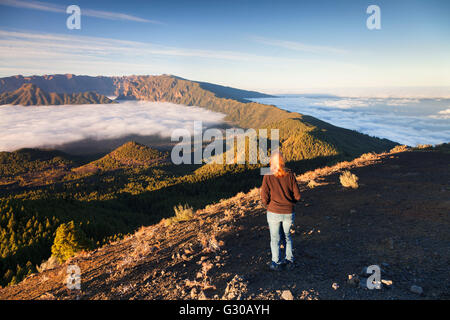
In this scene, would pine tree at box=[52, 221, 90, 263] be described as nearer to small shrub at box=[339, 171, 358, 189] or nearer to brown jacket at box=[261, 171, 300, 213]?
brown jacket at box=[261, 171, 300, 213]

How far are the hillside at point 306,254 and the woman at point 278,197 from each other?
913 millimetres

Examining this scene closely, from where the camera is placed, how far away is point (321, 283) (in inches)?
204

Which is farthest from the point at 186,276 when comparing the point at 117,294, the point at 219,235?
the point at 219,235

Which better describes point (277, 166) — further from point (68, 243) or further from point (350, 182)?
point (68, 243)

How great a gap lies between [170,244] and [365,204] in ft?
27.7

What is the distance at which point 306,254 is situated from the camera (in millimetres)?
6523

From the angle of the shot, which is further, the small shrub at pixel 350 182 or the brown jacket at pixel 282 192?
the small shrub at pixel 350 182

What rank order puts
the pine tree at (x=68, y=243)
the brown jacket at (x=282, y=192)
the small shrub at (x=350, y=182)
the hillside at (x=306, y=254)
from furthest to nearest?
the pine tree at (x=68, y=243), the small shrub at (x=350, y=182), the brown jacket at (x=282, y=192), the hillside at (x=306, y=254)

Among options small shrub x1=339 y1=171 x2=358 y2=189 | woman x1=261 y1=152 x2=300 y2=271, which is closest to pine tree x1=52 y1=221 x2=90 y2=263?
woman x1=261 y1=152 x2=300 y2=271

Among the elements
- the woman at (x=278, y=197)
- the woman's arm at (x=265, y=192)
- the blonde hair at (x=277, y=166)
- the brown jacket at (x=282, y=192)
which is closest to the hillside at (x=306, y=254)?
the woman at (x=278, y=197)

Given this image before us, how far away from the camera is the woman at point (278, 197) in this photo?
5.58m

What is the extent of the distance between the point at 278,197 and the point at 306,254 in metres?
2.23

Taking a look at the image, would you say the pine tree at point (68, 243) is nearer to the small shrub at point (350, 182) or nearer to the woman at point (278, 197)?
the woman at point (278, 197)
